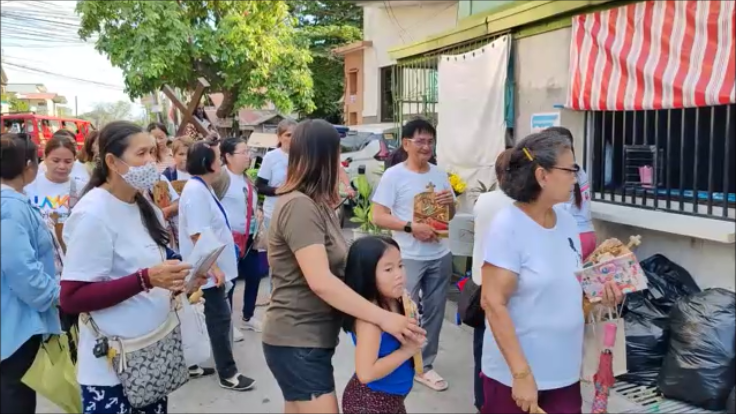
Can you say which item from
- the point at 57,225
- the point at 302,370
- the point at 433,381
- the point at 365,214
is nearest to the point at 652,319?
the point at 433,381

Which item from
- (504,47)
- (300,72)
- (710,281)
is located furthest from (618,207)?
(300,72)

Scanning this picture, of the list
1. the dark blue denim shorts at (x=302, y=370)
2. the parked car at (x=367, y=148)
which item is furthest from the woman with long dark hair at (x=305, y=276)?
the parked car at (x=367, y=148)

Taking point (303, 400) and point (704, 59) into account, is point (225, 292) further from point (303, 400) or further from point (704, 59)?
point (704, 59)

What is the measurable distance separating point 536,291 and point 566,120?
3.04 m

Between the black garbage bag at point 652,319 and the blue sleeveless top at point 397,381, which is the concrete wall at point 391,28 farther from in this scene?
the blue sleeveless top at point 397,381

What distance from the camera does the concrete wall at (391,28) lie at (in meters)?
14.2

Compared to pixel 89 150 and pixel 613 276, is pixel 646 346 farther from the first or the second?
pixel 89 150

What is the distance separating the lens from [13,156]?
2.40 metres

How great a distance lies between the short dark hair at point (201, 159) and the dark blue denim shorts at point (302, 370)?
223 centimetres

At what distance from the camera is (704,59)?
11.9 ft

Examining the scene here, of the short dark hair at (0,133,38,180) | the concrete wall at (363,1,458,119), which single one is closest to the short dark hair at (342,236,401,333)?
the short dark hair at (0,133,38,180)

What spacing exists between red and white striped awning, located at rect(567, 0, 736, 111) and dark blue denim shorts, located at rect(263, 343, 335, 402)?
2.73 meters

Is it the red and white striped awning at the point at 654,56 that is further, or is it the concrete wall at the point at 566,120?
the concrete wall at the point at 566,120

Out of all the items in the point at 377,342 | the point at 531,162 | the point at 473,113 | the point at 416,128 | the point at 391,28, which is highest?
the point at 391,28
